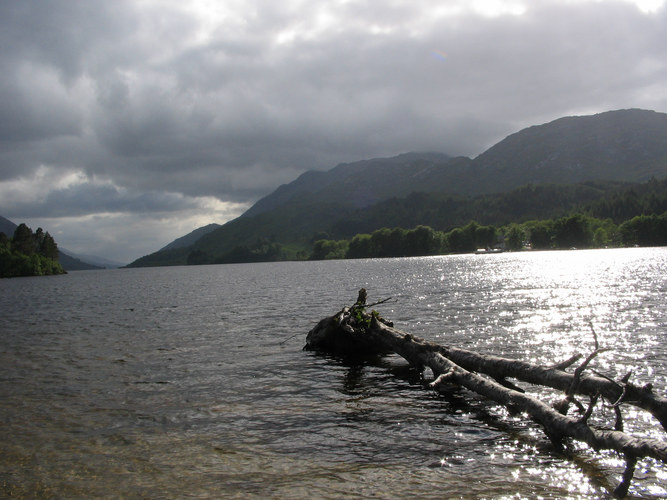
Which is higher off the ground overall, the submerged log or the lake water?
the submerged log

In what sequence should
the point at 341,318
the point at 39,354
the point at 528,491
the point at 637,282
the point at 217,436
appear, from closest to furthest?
the point at 528,491 < the point at 217,436 < the point at 341,318 < the point at 39,354 < the point at 637,282

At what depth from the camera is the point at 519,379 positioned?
16.4 metres

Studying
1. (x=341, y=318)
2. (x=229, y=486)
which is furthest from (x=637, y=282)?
(x=229, y=486)

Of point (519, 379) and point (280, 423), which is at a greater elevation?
point (519, 379)

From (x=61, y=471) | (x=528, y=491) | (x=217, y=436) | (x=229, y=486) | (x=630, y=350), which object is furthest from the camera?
(x=630, y=350)

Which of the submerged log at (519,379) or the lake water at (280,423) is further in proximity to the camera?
the lake water at (280,423)

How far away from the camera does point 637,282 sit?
215 feet

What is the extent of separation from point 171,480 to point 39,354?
23348 mm

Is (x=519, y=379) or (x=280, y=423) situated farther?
(x=519, y=379)

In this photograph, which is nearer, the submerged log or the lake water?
the submerged log

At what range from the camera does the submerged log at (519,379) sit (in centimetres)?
1039

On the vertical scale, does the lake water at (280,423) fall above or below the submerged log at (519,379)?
below

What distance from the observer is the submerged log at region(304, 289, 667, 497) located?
10.4 metres

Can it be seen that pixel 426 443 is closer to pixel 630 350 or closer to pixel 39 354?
pixel 630 350
